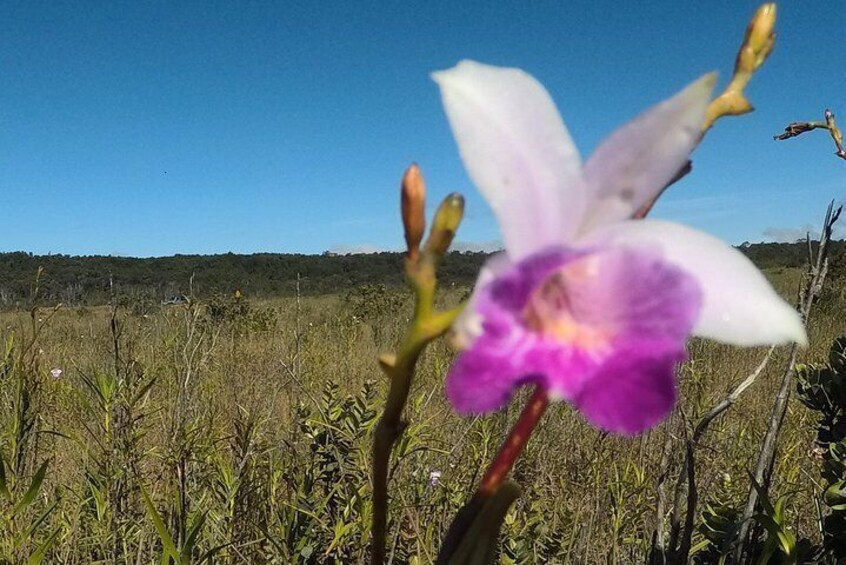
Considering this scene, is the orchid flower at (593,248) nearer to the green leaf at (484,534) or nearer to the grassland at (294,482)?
the green leaf at (484,534)

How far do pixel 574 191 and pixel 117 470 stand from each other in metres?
1.88

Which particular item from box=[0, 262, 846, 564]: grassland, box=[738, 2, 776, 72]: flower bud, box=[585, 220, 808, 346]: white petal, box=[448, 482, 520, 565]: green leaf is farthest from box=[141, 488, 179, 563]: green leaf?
box=[738, 2, 776, 72]: flower bud

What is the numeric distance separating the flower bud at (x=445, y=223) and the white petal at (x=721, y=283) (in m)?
0.13

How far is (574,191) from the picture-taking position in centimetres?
50

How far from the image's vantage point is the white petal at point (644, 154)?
463mm

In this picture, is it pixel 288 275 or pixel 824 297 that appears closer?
pixel 824 297

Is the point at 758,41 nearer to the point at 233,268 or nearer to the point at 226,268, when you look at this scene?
the point at 226,268

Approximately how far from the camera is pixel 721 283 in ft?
1.59

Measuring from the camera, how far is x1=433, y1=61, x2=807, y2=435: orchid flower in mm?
455

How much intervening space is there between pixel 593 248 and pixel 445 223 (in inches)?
5.1

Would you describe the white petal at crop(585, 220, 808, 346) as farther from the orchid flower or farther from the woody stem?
the woody stem

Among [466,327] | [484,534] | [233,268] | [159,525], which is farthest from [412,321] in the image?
[233,268]

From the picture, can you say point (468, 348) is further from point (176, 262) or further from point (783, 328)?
point (176, 262)

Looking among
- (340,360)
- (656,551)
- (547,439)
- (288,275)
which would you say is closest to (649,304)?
(656,551)
